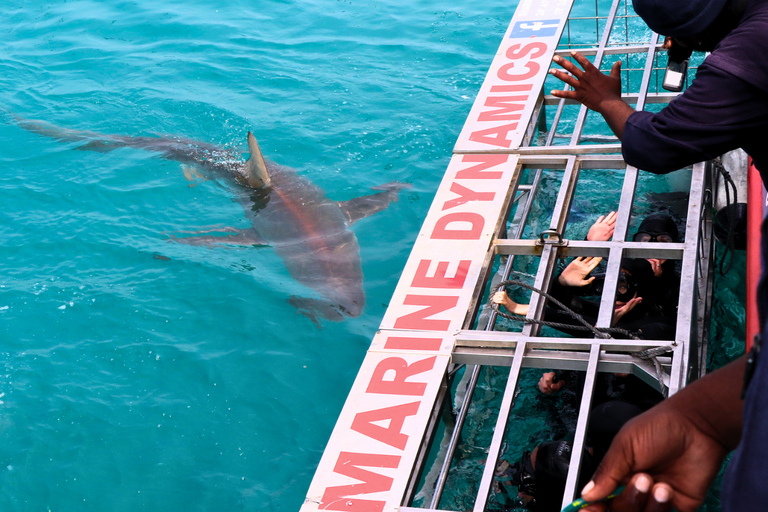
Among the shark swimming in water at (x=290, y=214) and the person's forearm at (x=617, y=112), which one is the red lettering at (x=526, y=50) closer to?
the shark swimming in water at (x=290, y=214)

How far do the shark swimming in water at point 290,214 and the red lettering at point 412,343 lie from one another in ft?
7.97

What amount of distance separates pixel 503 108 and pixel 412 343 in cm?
275

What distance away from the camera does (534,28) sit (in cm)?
688

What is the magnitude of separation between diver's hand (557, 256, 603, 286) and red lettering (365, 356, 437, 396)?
68.4 inches

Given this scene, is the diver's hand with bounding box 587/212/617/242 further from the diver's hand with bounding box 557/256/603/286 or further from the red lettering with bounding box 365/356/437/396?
the red lettering with bounding box 365/356/437/396

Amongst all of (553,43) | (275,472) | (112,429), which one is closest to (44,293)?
(112,429)

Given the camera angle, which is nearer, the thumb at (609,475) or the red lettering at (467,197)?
the thumb at (609,475)

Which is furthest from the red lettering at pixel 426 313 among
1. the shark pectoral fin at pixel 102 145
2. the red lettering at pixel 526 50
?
the shark pectoral fin at pixel 102 145

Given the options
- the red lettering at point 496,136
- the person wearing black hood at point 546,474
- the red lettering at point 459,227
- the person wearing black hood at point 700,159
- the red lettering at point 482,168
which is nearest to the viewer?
the person wearing black hood at point 700,159

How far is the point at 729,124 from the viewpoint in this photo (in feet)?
9.00

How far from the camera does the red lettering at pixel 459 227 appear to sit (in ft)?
15.1

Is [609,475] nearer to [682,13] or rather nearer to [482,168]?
[682,13]

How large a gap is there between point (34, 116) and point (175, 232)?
3945mm

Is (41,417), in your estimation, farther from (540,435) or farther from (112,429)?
(540,435)
